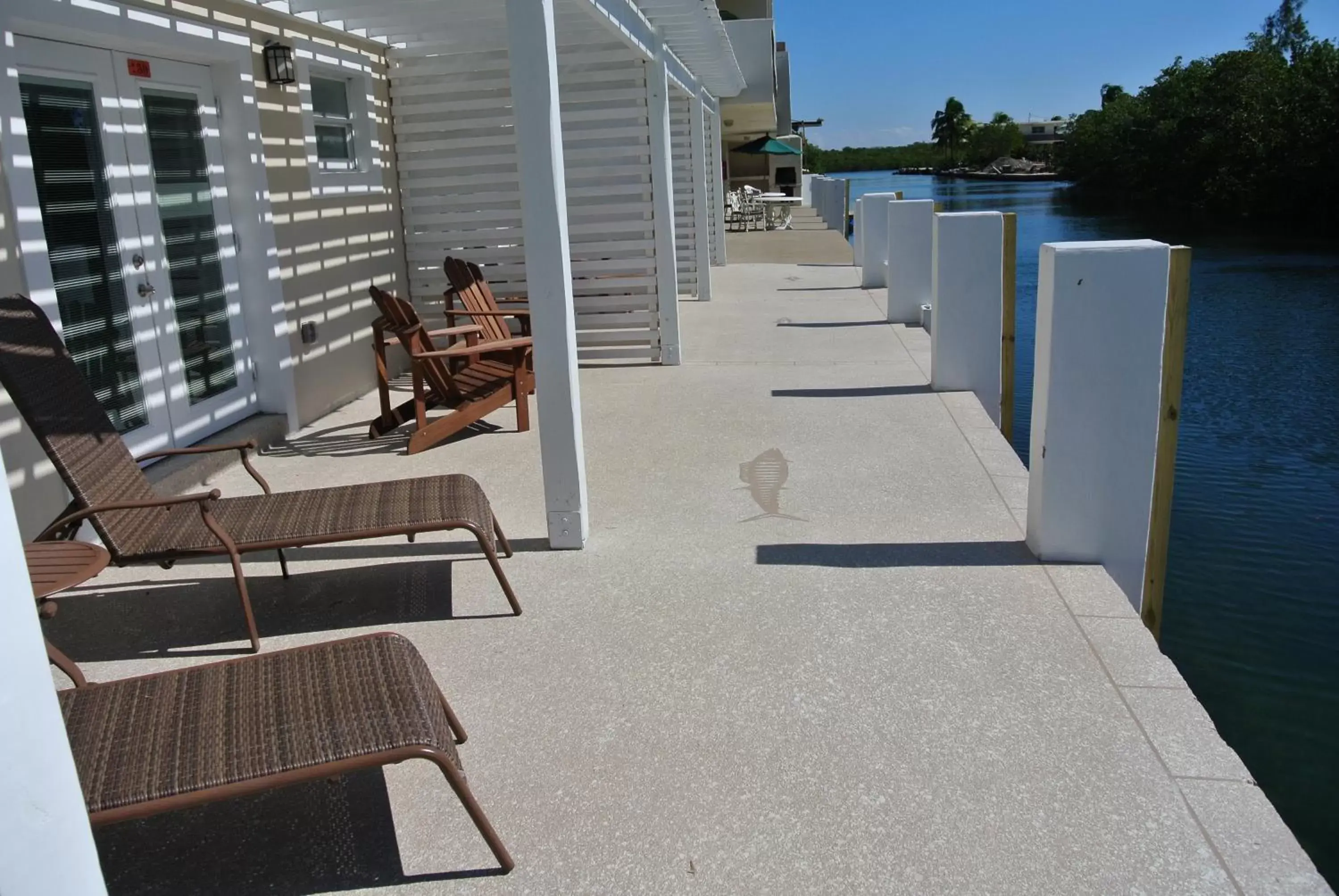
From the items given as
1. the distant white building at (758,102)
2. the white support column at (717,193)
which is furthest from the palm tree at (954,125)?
the white support column at (717,193)

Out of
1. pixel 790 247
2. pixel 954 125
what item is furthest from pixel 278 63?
pixel 954 125

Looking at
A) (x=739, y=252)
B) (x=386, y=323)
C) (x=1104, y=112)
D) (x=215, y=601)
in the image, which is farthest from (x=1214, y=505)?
(x=1104, y=112)

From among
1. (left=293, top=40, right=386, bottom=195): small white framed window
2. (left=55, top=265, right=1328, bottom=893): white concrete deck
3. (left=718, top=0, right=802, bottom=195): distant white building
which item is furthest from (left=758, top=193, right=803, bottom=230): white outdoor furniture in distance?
(left=55, top=265, right=1328, bottom=893): white concrete deck

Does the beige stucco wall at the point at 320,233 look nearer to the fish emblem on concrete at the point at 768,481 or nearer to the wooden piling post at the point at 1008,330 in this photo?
the fish emblem on concrete at the point at 768,481

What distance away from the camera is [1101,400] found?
13.6 feet

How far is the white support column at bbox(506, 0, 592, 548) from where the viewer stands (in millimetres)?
4184

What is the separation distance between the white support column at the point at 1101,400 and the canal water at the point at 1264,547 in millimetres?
935

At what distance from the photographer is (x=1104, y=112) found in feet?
201

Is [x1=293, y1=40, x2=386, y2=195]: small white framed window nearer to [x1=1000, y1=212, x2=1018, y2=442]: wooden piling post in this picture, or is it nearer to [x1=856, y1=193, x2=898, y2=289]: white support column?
[x1=1000, y1=212, x2=1018, y2=442]: wooden piling post

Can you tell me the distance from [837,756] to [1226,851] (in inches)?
36.8

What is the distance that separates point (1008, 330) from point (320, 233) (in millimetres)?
4489

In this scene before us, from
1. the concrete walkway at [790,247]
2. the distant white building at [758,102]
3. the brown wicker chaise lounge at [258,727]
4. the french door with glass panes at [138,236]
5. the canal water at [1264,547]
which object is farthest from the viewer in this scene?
the distant white building at [758,102]

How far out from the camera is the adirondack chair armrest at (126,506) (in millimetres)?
3719

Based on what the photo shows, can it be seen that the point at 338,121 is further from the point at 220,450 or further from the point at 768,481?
the point at 768,481
